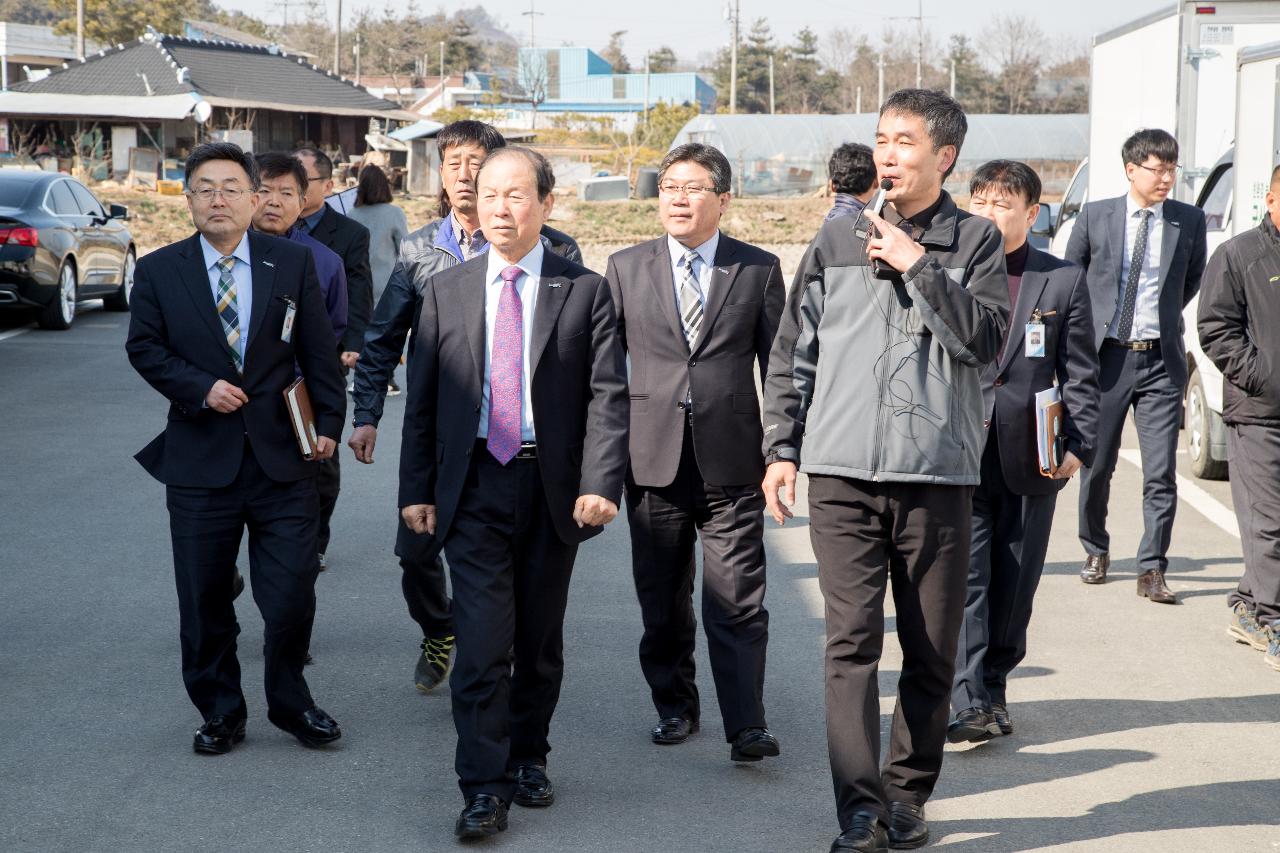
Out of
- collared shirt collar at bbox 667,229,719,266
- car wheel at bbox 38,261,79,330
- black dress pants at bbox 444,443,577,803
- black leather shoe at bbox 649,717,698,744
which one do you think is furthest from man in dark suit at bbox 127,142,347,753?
car wheel at bbox 38,261,79,330

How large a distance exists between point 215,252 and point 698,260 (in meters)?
1.67

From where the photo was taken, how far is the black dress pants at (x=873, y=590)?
13.2 feet

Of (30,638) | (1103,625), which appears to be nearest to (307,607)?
(30,638)

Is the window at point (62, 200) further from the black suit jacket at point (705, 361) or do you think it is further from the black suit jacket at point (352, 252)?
the black suit jacket at point (705, 361)

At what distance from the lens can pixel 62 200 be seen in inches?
663

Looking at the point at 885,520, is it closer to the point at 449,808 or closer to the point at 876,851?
the point at 876,851

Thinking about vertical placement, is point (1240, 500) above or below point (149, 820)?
above

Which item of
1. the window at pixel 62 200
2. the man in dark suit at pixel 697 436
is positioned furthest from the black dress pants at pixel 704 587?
the window at pixel 62 200

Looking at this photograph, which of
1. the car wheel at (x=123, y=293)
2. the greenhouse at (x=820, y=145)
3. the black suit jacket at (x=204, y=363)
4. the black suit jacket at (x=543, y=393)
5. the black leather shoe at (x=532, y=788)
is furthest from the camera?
the greenhouse at (x=820, y=145)

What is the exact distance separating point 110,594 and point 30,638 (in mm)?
727

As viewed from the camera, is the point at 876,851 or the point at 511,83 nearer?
the point at 876,851

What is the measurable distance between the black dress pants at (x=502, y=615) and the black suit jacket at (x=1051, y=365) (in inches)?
67.5

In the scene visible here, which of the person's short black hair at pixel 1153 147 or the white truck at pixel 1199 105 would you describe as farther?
the white truck at pixel 1199 105

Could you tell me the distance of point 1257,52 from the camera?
26.5 ft
